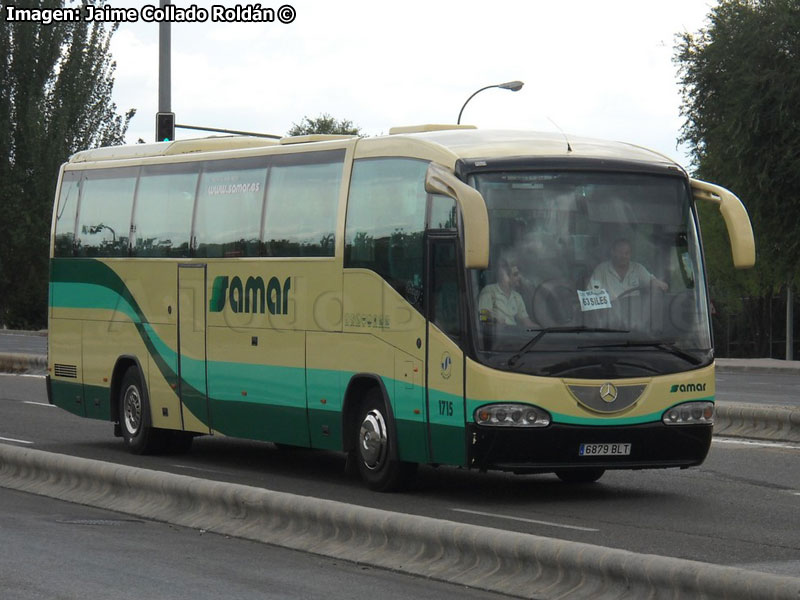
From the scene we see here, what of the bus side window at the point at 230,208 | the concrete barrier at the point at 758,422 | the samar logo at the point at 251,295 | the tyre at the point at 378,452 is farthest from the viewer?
the concrete barrier at the point at 758,422

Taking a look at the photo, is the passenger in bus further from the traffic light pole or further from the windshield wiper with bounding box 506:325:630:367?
the traffic light pole

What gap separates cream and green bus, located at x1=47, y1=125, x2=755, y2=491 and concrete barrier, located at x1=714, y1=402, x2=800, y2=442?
4133 millimetres

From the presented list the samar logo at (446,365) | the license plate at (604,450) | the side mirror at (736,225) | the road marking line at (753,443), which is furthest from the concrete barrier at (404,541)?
the road marking line at (753,443)

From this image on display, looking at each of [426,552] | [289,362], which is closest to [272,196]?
[289,362]

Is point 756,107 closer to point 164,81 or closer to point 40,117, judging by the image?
point 164,81

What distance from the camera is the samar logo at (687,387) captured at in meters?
13.7

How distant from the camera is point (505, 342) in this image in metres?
13.4

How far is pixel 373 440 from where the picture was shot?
1466cm

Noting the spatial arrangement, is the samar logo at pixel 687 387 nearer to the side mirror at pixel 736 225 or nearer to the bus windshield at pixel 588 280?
the bus windshield at pixel 588 280

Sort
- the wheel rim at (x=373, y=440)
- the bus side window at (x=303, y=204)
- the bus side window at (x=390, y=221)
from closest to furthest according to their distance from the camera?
1. the bus side window at (x=390, y=221)
2. the wheel rim at (x=373, y=440)
3. the bus side window at (x=303, y=204)

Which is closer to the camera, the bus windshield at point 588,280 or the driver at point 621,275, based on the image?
the bus windshield at point 588,280

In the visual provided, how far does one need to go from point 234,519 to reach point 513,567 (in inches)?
122

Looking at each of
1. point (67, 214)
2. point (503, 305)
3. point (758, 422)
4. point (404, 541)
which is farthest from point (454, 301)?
point (67, 214)

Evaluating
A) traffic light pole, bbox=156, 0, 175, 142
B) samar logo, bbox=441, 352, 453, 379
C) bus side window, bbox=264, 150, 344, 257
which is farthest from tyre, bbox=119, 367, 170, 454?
traffic light pole, bbox=156, 0, 175, 142
